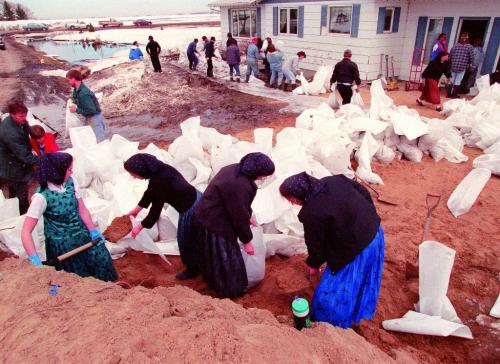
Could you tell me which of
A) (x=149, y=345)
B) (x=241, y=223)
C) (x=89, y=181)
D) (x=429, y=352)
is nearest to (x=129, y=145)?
(x=89, y=181)

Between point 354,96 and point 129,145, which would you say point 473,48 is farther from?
point 129,145

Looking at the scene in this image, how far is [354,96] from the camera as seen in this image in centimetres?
620

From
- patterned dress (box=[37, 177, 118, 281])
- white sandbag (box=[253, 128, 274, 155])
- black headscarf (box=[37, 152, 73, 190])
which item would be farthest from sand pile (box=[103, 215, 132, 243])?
white sandbag (box=[253, 128, 274, 155])

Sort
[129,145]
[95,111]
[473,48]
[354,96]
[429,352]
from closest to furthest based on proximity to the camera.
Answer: [429,352]
[129,145]
[95,111]
[354,96]
[473,48]

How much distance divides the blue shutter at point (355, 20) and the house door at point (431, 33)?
1793mm

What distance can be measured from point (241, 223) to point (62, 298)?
1076 mm

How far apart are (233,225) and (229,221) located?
0.04m

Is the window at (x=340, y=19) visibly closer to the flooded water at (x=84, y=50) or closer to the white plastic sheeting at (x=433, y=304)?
the white plastic sheeting at (x=433, y=304)

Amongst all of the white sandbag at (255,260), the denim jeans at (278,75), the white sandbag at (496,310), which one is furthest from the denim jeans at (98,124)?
the denim jeans at (278,75)

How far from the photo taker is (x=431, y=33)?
8820mm

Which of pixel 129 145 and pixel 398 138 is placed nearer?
pixel 129 145

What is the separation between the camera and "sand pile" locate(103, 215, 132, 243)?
10.6 feet

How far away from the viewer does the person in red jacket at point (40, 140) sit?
Result: 11.4 ft

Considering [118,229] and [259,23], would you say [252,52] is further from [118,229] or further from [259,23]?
[118,229]
